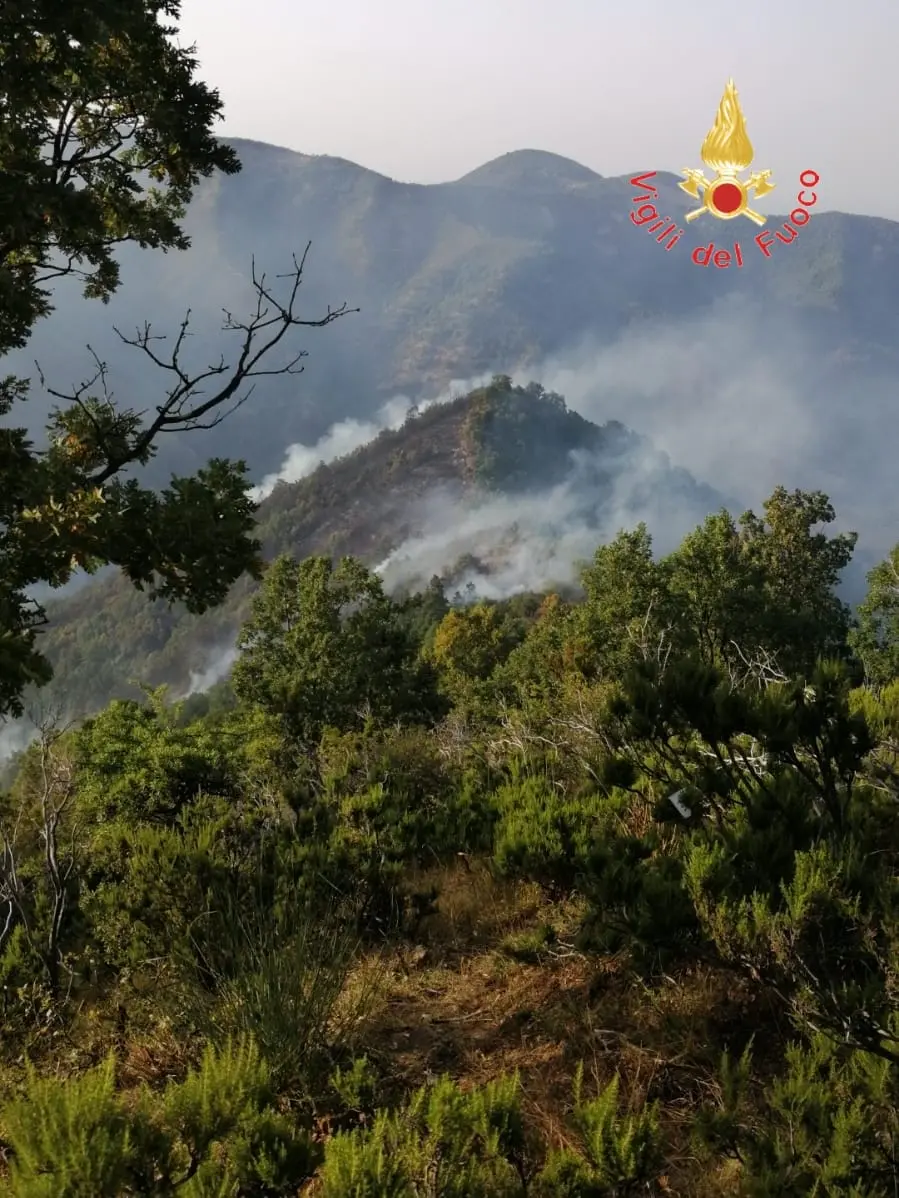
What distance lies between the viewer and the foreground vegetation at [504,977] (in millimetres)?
2047

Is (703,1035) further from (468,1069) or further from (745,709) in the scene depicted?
(745,709)

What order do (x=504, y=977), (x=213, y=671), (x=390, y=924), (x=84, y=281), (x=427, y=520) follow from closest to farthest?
(x=504, y=977)
(x=390, y=924)
(x=84, y=281)
(x=213, y=671)
(x=427, y=520)

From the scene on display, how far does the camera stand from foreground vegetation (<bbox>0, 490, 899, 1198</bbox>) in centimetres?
205

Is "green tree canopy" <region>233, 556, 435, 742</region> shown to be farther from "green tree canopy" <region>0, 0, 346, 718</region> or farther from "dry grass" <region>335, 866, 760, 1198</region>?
"dry grass" <region>335, 866, 760, 1198</region>

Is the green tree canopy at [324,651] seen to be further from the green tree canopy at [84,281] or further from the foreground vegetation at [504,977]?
the green tree canopy at [84,281]

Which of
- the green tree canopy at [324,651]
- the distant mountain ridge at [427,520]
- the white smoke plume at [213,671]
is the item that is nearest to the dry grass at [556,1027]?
the green tree canopy at [324,651]

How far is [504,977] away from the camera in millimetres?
3979

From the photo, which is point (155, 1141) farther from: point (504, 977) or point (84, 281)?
point (84, 281)

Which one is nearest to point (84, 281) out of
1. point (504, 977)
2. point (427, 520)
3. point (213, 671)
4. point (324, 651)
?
point (504, 977)

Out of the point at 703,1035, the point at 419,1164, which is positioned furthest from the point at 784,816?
the point at 419,1164

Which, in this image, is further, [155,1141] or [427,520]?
[427,520]

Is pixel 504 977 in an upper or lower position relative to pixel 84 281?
lower

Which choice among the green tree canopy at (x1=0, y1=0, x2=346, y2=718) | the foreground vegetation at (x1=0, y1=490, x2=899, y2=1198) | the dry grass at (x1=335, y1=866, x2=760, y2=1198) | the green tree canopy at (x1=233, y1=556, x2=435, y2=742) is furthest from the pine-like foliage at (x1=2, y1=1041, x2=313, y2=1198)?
the green tree canopy at (x1=233, y1=556, x2=435, y2=742)

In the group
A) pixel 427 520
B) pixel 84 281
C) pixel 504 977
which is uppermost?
pixel 427 520
